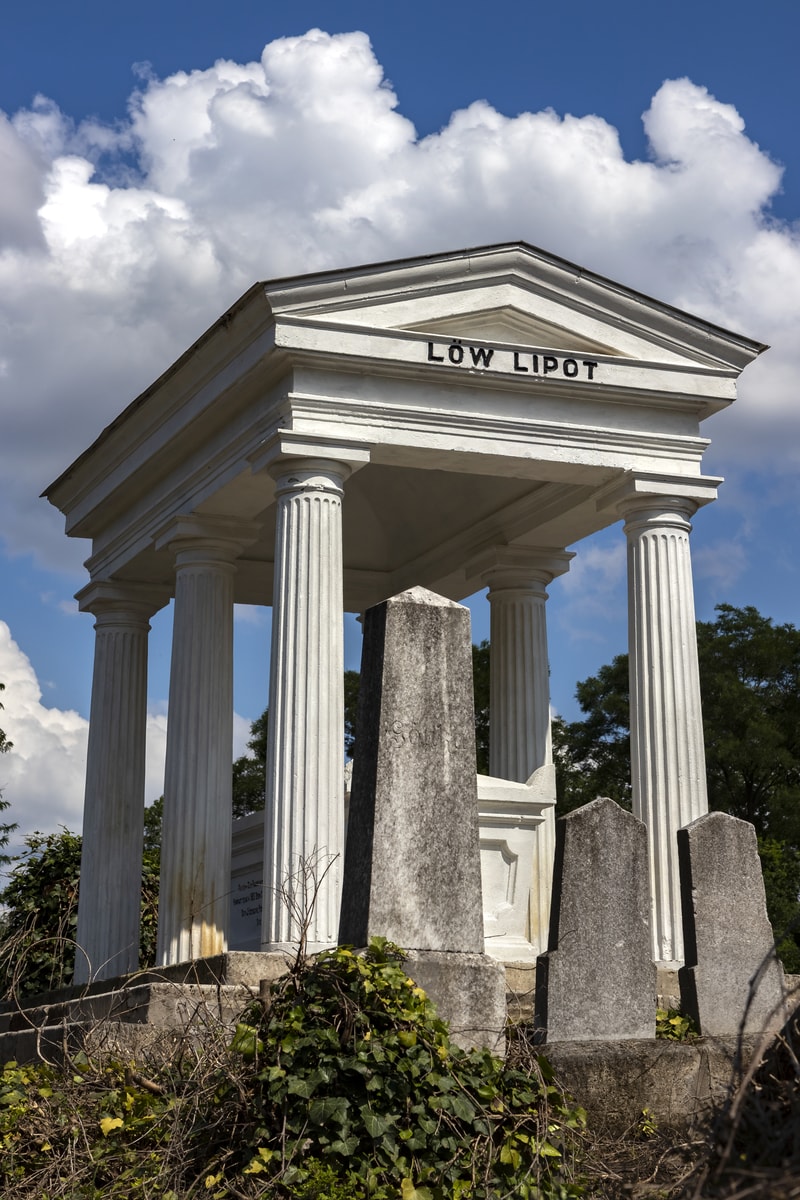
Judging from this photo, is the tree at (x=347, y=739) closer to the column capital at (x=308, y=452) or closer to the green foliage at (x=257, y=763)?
the green foliage at (x=257, y=763)

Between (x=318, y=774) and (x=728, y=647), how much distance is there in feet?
111

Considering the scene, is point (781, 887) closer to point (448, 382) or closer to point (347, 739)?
point (347, 739)

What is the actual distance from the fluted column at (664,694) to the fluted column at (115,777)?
8272 millimetres

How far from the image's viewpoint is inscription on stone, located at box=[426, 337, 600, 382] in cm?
2008

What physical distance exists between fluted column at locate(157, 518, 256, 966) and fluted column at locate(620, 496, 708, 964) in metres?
5.40

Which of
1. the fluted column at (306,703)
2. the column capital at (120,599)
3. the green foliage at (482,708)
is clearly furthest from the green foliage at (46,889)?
the green foliage at (482,708)

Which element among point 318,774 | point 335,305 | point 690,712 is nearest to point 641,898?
point 318,774

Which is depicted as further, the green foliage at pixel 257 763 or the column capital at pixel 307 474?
the green foliage at pixel 257 763

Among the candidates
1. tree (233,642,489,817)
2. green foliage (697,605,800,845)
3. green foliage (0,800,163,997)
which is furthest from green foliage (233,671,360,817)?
green foliage (0,800,163,997)

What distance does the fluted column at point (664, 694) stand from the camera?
1970cm

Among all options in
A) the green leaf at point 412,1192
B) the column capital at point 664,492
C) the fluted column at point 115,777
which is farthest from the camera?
the fluted column at point 115,777

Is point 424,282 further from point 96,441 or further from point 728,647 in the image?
point 728,647

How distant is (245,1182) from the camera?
8523mm

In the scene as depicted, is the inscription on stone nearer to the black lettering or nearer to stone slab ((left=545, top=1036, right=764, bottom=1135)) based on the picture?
the black lettering
